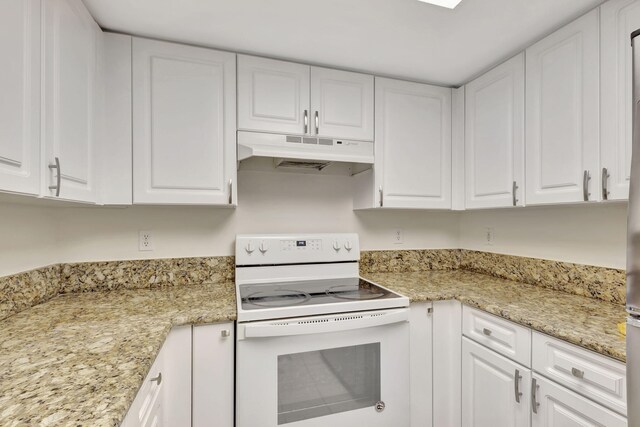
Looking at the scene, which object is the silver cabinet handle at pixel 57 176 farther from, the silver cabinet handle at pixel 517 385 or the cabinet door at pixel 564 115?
the cabinet door at pixel 564 115

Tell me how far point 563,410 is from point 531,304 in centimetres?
43

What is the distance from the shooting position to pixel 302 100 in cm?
179

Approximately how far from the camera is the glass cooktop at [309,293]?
151 centimetres

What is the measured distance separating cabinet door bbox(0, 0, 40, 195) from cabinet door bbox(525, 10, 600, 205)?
2.00 meters

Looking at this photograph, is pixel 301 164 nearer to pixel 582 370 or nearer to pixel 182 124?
pixel 182 124

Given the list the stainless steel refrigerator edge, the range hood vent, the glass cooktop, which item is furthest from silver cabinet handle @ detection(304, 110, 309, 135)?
the stainless steel refrigerator edge

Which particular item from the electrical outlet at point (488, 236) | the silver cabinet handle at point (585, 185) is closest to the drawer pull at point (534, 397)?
the silver cabinet handle at point (585, 185)

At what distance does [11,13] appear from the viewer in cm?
89

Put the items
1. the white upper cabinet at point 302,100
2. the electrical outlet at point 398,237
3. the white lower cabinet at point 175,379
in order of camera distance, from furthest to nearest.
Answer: the electrical outlet at point 398,237
the white upper cabinet at point 302,100
the white lower cabinet at point 175,379

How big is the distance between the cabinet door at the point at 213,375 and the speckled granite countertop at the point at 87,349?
7 centimetres

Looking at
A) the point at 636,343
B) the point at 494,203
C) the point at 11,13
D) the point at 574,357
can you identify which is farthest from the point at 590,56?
the point at 11,13

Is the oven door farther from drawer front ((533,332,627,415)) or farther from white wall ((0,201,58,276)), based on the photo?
white wall ((0,201,58,276))

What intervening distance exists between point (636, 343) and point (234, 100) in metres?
1.71

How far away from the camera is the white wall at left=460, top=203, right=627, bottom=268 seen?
1504mm
